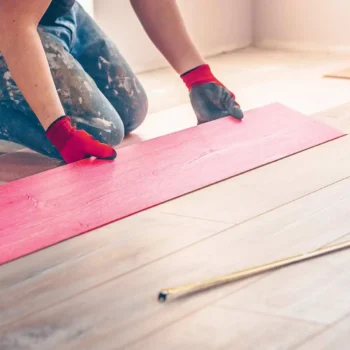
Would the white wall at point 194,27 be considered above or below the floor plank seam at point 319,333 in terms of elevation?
above

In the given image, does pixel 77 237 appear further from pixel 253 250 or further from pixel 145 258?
pixel 253 250

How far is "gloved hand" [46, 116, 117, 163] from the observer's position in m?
1.64

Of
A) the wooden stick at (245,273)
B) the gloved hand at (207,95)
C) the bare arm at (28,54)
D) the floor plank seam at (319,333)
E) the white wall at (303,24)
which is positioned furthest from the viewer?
the white wall at (303,24)

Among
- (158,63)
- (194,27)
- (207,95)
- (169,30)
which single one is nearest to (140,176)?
(207,95)

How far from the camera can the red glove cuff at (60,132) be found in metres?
1.64

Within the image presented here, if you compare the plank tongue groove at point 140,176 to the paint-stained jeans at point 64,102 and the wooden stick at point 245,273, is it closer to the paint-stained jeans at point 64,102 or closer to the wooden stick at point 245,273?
the paint-stained jeans at point 64,102

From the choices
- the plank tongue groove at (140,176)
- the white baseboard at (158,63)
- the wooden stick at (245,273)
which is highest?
the white baseboard at (158,63)

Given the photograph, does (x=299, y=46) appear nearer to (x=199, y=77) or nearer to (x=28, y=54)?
(x=199, y=77)

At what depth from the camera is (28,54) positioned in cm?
161

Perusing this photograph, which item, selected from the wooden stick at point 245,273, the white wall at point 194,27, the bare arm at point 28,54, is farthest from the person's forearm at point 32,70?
the white wall at point 194,27

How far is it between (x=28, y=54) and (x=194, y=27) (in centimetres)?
194

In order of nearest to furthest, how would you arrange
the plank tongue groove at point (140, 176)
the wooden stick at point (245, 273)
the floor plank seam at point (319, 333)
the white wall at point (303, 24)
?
the floor plank seam at point (319, 333) < the wooden stick at point (245, 273) < the plank tongue groove at point (140, 176) < the white wall at point (303, 24)

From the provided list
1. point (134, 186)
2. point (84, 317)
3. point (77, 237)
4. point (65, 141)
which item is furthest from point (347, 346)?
point (65, 141)

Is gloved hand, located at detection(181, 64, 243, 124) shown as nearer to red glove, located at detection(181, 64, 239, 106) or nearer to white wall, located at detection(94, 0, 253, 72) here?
red glove, located at detection(181, 64, 239, 106)
